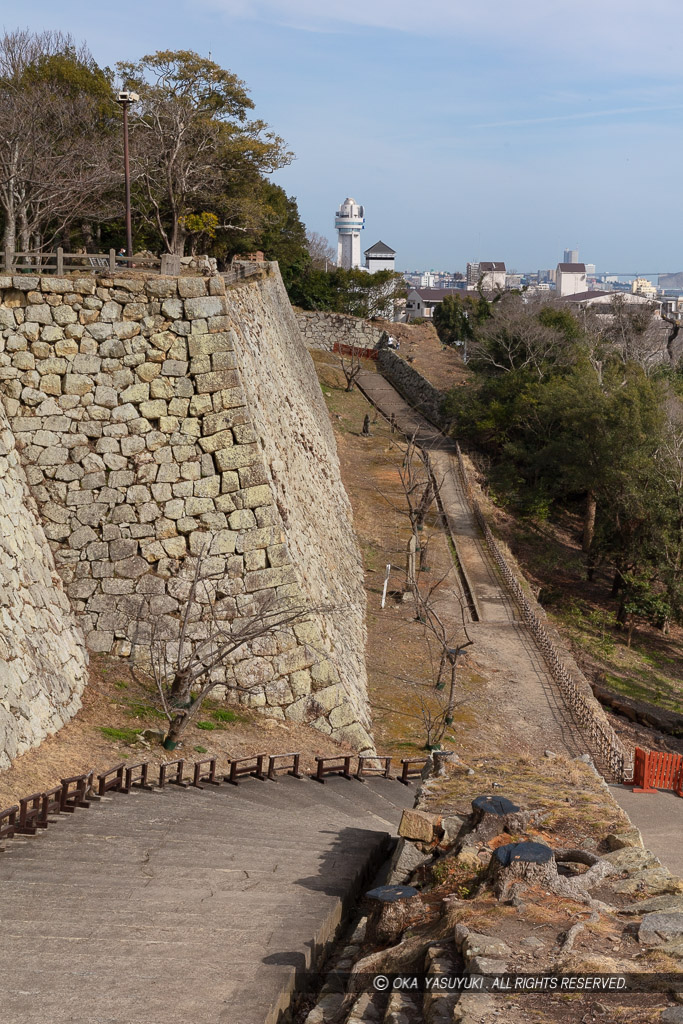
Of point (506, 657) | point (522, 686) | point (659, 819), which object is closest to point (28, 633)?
point (659, 819)

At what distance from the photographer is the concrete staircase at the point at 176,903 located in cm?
646

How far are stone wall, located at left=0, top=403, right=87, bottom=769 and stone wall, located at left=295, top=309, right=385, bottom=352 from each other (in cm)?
4488

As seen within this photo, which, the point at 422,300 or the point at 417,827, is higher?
the point at 422,300

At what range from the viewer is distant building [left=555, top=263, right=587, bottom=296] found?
17862 centimetres

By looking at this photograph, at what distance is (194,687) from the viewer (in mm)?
15227

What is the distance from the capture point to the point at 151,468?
15188 mm

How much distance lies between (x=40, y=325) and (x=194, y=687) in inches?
250

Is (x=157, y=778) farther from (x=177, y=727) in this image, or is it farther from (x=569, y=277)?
(x=569, y=277)

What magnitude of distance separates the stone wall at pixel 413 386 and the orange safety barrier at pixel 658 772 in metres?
29.0

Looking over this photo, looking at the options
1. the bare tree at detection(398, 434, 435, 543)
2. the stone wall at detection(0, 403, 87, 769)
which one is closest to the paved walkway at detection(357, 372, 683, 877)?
the bare tree at detection(398, 434, 435, 543)

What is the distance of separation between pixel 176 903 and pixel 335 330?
53360mm

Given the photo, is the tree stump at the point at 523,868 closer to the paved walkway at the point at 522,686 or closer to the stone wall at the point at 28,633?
the paved walkway at the point at 522,686

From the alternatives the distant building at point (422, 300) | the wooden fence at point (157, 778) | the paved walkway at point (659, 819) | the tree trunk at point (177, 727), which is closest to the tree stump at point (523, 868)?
the wooden fence at point (157, 778)

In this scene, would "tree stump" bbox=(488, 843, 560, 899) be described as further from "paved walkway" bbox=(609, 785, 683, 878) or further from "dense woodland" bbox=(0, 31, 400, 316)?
"dense woodland" bbox=(0, 31, 400, 316)
